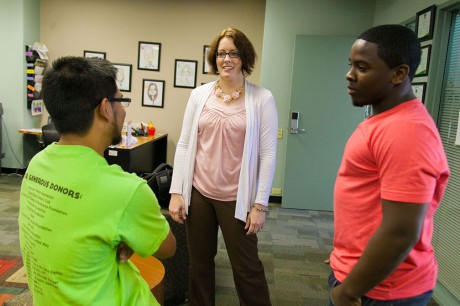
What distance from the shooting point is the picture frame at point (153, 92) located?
4797mm

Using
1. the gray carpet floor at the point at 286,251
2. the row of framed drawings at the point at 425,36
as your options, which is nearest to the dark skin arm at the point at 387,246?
the gray carpet floor at the point at 286,251

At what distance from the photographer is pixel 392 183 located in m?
0.72

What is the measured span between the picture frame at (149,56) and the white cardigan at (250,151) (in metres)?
3.38

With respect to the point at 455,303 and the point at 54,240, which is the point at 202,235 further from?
→ the point at 455,303

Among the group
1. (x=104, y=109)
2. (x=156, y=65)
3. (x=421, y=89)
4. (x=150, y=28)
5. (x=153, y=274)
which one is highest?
(x=150, y=28)

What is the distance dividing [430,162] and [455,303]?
1.95m

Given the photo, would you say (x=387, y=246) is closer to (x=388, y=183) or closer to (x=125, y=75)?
(x=388, y=183)

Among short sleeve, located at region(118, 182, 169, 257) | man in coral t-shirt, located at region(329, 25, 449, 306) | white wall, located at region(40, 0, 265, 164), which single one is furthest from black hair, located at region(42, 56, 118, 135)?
white wall, located at region(40, 0, 265, 164)

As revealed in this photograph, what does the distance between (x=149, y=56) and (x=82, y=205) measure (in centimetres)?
428

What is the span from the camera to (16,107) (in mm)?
4617

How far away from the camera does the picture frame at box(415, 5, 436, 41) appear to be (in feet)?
8.44

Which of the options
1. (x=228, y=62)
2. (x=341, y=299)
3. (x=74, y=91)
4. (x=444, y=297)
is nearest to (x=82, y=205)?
(x=74, y=91)

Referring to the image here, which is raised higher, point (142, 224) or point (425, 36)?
point (425, 36)

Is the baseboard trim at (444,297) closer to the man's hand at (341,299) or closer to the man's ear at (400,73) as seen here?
the man's hand at (341,299)
